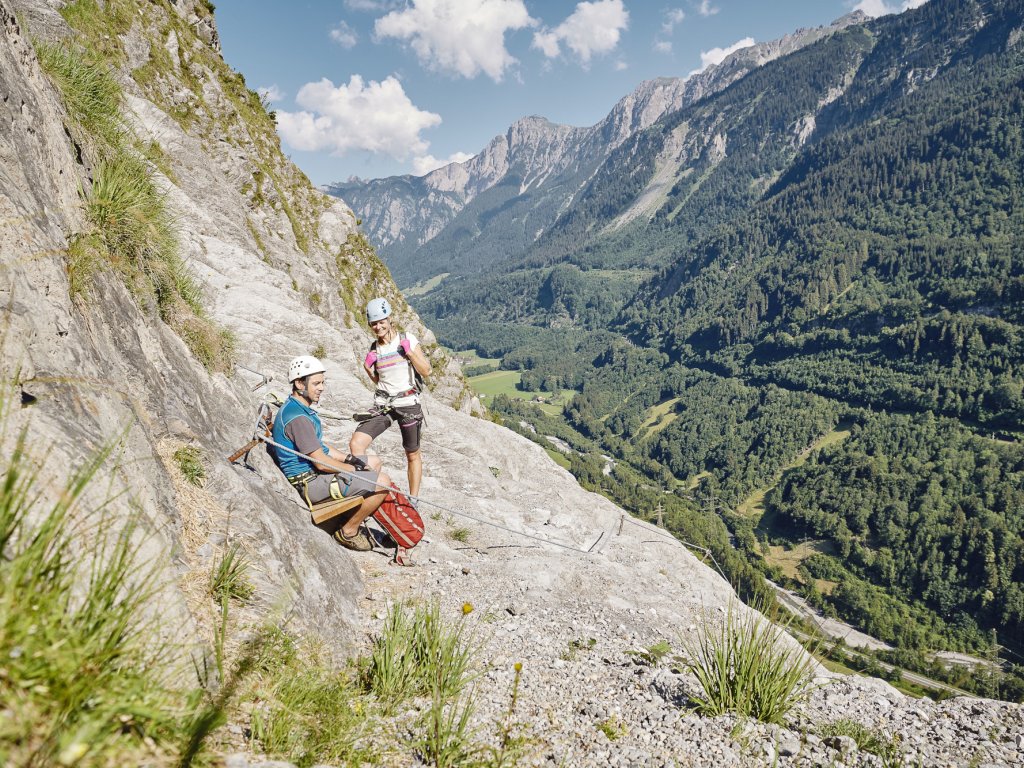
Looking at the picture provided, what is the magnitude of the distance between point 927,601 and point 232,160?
5653 inches

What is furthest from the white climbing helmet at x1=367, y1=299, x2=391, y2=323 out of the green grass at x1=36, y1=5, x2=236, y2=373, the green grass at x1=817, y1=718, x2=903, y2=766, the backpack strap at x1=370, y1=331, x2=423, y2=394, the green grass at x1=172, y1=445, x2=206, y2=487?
the green grass at x1=817, y1=718, x2=903, y2=766

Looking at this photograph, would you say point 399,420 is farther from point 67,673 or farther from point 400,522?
point 67,673

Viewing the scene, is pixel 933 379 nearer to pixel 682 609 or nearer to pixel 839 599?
pixel 839 599

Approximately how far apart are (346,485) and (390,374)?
190cm

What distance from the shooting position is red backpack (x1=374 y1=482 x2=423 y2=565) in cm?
758

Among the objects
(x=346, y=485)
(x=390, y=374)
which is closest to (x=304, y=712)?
(x=346, y=485)

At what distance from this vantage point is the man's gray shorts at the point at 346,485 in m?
6.84

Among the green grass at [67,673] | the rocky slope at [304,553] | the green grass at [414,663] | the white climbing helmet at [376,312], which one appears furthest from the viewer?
the white climbing helmet at [376,312]

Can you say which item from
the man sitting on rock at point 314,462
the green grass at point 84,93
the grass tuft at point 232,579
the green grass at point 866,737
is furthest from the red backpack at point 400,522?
the green grass at point 84,93

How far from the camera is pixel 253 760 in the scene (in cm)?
297

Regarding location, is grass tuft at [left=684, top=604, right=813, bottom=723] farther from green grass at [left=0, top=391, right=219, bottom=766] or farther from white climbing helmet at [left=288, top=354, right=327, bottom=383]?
white climbing helmet at [left=288, top=354, right=327, bottom=383]

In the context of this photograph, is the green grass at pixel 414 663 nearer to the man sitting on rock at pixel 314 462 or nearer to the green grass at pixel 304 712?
the green grass at pixel 304 712

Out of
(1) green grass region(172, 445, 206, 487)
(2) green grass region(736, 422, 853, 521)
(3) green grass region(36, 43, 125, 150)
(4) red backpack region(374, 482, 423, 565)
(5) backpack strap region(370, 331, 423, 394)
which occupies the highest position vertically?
(2) green grass region(736, 422, 853, 521)

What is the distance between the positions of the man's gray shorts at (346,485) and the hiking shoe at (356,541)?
2.79 feet
